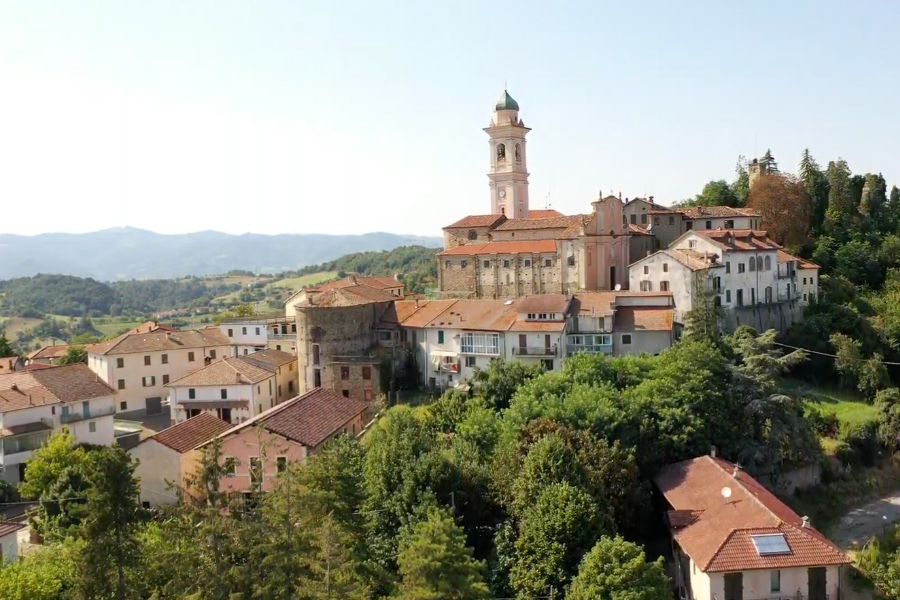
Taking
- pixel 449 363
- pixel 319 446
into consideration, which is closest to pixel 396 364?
pixel 449 363

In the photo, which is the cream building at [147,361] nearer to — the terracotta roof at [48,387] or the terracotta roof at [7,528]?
the terracotta roof at [48,387]

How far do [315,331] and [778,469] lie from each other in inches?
1001

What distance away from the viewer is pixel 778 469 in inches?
1389

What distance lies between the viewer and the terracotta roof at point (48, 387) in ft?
138

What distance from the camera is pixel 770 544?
24875 millimetres

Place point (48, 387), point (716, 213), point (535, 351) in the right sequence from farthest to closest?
1. point (716, 213)
2. point (48, 387)
3. point (535, 351)

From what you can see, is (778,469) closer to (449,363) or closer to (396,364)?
(449,363)

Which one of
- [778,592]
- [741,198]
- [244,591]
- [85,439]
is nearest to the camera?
[244,591]

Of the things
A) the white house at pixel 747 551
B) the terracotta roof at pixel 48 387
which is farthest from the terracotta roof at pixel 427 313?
the white house at pixel 747 551

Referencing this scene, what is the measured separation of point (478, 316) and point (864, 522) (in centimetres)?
2161

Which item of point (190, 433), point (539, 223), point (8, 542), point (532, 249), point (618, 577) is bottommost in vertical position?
point (8, 542)

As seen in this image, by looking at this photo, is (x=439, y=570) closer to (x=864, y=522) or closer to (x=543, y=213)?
(x=864, y=522)

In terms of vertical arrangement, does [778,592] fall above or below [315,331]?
below

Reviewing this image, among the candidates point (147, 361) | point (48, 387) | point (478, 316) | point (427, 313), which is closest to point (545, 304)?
point (478, 316)
